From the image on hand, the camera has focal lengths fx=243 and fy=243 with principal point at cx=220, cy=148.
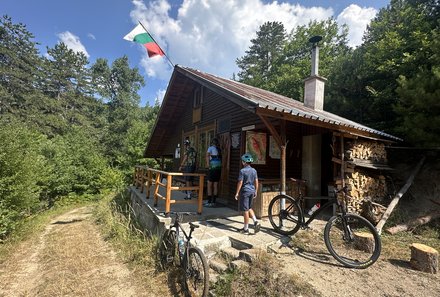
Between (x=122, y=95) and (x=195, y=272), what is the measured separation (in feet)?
117

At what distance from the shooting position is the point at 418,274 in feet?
11.7

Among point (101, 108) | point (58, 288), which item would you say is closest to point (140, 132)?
point (101, 108)

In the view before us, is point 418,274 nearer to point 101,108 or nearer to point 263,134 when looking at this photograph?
point 263,134

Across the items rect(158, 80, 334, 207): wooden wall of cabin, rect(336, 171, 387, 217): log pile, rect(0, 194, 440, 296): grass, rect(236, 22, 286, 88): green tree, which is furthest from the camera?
rect(236, 22, 286, 88): green tree

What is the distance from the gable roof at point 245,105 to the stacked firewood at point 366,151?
0.25 m

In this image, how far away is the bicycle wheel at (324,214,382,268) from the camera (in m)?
3.62

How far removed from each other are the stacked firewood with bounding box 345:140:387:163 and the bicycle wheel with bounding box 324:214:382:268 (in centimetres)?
272

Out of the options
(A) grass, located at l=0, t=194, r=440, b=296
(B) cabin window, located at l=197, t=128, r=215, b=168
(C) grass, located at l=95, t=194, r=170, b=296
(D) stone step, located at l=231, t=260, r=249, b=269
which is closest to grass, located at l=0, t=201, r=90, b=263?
(A) grass, located at l=0, t=194, r=440, b=296

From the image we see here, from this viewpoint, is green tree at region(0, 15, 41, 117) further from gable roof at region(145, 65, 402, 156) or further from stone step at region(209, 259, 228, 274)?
stone step at region(209, 259, 228, 274)

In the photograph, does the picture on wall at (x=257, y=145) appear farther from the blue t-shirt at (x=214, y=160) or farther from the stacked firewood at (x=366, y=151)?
the stacked firewood at (x=366, y=151)

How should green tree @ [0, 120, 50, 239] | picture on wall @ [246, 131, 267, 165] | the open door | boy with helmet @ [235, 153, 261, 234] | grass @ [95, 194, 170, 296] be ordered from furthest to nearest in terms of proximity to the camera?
green tree @ [0, 120, 50, 239]
the open door
picture on wall @ [246, 131, 267, 165]
boy with helmet @ [235, 153, 261, 234]
grass @ [95, 194, 170, 296]

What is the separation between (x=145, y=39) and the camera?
912 cm

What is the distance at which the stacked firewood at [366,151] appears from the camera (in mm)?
6433

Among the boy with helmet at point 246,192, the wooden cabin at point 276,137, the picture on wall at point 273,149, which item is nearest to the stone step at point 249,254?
the boy with helmet at point 246,192
